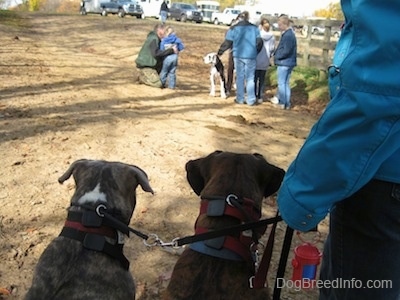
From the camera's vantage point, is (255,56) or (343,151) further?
(255,56)

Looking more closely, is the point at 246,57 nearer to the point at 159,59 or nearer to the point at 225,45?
the point at 225,45

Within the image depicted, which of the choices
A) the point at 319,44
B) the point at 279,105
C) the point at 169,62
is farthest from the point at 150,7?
the point at 279,105

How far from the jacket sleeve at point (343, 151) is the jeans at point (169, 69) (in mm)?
10949

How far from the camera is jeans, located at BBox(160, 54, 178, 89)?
41.2ft

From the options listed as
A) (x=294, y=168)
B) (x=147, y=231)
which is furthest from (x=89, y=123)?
(x=294, y=168)

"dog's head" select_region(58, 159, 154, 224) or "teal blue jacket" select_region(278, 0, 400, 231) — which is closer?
"teal blue jacket" select_region(278, 0, 400, 231)

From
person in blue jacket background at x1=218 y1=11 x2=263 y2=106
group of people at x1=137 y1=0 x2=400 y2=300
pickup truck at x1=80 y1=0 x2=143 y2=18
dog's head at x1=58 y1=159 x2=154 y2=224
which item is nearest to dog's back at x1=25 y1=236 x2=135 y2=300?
dog's head at x1=58 y1=159 x2=154 y2=224

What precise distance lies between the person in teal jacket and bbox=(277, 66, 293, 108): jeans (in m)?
9.39

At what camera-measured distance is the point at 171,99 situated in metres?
11.3

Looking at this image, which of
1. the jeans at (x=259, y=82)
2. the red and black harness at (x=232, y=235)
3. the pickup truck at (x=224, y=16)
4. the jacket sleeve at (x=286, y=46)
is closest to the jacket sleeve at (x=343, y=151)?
the red and black harness at (x=232, y=235)

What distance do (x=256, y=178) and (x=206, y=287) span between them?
759mm

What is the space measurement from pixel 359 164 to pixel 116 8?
44641mm

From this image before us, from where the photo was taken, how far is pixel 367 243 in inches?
76.4

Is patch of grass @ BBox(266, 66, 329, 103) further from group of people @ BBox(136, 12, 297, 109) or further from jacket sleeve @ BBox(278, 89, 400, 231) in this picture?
jacket sleeve @ BBox(278, 89, 400, 231)
